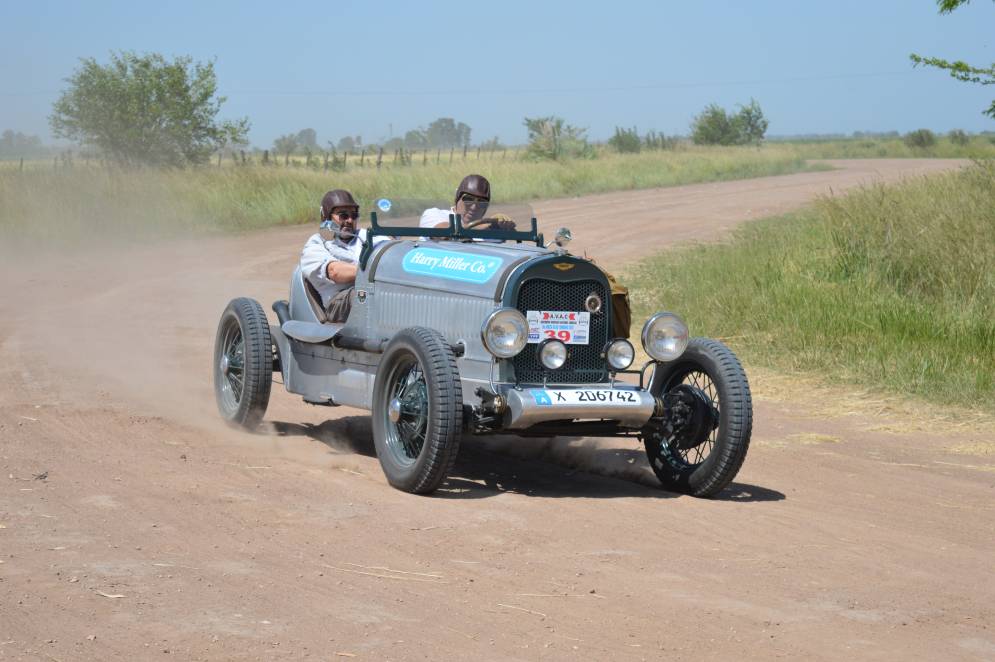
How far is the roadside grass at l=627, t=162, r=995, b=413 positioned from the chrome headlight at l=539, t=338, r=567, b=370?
4699 millimetres

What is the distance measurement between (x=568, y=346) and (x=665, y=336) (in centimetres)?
58

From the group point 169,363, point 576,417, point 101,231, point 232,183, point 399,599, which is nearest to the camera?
point 399,599

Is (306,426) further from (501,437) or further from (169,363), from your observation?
(169,363)

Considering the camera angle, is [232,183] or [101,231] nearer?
[101,231]

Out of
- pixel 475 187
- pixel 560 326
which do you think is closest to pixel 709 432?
pixel 560 326

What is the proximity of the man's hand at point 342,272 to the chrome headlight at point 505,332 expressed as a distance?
182cm

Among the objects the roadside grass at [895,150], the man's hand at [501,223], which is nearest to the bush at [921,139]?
the roadside grass at [895,150]

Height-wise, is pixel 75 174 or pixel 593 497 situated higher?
pixel 75 174

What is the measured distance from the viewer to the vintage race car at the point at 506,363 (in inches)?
286

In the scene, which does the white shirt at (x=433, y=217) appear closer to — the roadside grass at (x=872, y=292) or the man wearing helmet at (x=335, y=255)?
the man wearing helmet at (x=335, y=255)

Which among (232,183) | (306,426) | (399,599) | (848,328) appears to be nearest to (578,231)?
(232,183)

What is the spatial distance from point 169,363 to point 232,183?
17228 millimetres

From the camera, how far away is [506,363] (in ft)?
24.9

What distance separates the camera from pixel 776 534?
→ 21.9 feet
